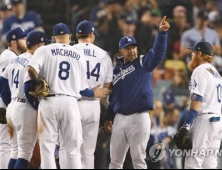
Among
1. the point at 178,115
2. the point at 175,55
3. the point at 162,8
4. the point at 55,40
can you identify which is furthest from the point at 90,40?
the point at 162,8

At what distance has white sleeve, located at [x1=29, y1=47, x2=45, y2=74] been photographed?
10266mm

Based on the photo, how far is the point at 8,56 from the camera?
11.5 metres

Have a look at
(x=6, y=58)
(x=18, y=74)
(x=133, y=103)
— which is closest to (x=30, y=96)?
(x=18, y=74)

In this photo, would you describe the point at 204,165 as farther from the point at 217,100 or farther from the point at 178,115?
the point at 178,115

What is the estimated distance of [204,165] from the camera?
10891 mm

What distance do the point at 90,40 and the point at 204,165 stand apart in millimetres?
2480

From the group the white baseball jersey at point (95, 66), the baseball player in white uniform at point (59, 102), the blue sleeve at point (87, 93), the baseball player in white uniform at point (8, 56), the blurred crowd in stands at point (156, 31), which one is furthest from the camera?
the blurred crowd in stands at point (156, 31)

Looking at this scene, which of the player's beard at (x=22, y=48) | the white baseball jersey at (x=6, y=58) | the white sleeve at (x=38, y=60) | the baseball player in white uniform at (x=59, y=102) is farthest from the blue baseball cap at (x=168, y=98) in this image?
the white sleeve at (x=38, y=60)

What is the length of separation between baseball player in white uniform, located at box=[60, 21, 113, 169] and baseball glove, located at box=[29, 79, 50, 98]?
3.24 feet

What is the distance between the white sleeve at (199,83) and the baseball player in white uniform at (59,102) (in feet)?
5.31

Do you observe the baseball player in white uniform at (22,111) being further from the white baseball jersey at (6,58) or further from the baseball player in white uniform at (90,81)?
the baseball player in white uniform at (90,81)

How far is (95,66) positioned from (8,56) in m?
1.34

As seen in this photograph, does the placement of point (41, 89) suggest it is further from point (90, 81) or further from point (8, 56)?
point (8, 56)

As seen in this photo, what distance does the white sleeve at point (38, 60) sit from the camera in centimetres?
1027
